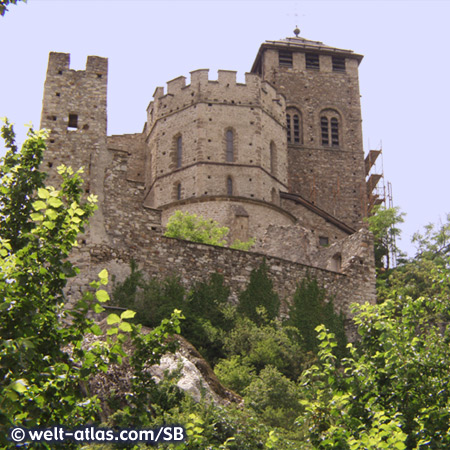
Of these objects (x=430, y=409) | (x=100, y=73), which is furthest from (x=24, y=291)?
(x=100, y=73)

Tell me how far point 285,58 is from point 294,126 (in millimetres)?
4648

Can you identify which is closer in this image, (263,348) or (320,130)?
(263,348)

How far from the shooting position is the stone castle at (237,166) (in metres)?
23.3

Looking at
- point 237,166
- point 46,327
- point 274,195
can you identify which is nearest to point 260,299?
point 46,327

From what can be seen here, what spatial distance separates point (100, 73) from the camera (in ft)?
79.8

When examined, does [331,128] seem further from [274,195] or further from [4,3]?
[4,3]

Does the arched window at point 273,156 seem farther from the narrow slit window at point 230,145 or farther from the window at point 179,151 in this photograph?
the window at point 179,151

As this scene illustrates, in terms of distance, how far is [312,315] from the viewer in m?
24.8

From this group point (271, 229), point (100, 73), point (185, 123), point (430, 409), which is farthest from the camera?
point (185, 123)

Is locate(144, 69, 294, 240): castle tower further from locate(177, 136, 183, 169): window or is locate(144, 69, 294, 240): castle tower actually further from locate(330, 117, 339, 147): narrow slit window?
locate(330, 117, 339, 147): narrow slit window

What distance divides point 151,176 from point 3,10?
3415 centimetres

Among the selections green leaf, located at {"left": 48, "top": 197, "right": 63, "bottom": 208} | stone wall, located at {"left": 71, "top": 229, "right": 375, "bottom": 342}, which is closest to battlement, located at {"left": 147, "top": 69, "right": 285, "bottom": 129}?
stone wall, located at {"left": 71, "top": 229, "right": 375, "bottom": 342}

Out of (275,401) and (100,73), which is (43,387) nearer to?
(275,401)

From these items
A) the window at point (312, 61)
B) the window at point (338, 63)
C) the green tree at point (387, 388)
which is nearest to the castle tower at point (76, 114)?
the green tree at point (387, 388)
